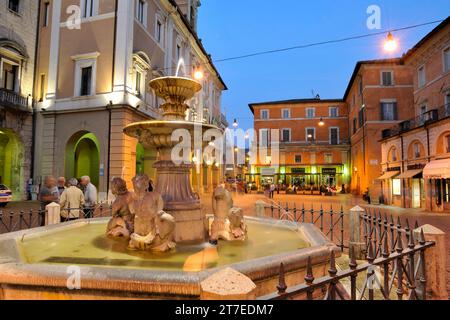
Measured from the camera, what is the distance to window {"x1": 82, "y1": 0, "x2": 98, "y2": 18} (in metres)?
17.8

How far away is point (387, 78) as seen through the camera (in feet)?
98.2

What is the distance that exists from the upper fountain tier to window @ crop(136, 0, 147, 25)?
1493 centimetres

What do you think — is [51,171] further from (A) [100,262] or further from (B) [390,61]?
(B) [390,61]

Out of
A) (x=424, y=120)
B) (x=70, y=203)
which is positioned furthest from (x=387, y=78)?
(x=70, y=203)

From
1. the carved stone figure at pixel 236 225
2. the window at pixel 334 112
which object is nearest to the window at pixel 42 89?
the carved stone figure at pixel 236 225

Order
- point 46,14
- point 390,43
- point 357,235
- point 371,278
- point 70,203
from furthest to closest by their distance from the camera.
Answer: point 46,14 < point 390,43 < point 70,203 < point 357,235 < point 371,278

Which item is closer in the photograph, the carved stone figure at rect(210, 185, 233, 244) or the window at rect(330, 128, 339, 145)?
the carved stone figure at rect(210, 185, 233, 244)

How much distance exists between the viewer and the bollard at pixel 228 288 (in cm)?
191

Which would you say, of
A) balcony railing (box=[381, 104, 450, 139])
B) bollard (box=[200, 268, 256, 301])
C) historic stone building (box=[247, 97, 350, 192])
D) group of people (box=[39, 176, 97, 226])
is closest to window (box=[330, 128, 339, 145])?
historic stone building (box=[247, 97, 350, 192])

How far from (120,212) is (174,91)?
2.51 meters

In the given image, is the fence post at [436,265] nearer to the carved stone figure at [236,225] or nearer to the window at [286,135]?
the carved stone figure at [236,225]

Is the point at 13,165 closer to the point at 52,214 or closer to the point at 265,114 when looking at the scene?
the point at 52,214

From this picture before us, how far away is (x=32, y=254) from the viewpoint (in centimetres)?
Result: 423

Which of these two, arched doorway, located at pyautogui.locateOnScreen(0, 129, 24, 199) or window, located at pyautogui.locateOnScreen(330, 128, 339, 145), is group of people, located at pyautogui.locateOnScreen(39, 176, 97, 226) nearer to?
arched doorway, located at pyautogui.locateOnScreen(0, 129, 24, 199)
